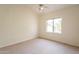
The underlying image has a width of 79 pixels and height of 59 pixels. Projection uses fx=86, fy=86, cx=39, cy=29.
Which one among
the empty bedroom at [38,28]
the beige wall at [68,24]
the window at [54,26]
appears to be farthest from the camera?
the beige wall at [68,24]

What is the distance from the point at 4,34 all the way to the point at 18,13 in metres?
0.96

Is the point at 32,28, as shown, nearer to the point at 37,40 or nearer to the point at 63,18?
the point at 37,40

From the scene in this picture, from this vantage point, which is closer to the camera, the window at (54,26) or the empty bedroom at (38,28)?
the window at (54,26)

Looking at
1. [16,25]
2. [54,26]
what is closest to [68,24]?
[54,26]

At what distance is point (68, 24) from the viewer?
3.34 meters

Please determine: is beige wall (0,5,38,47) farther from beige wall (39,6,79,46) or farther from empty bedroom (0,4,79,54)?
beige wall (39,6,79,46)

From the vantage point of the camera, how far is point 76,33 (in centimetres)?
315

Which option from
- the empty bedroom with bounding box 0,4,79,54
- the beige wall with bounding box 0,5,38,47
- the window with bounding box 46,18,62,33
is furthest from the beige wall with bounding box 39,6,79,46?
the beige wall with bounding box 0,5,38,47

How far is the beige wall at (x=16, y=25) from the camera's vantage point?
2952mm

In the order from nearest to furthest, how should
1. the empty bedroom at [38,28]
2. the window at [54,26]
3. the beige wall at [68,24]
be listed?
the window at [54,26] < the empty bedroom at [38,28] < the beige wall at [68,24]

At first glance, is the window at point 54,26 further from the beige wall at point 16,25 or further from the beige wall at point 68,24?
the beige wall at point 16,25

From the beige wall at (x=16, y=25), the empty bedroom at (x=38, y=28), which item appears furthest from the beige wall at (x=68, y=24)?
the beige wall at (x=16, y=25)

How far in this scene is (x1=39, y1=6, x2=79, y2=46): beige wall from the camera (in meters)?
3.07
